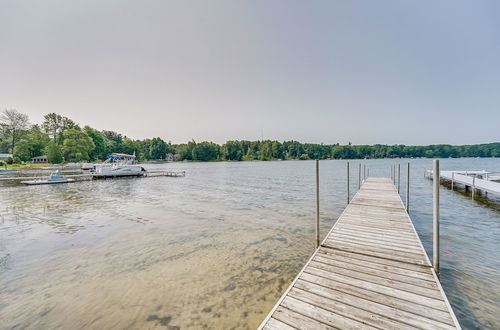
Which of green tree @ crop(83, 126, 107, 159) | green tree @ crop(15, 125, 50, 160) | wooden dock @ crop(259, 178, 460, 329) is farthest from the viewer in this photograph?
green tree @ crop(83, 126, 107, 159)

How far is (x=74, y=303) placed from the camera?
421cm

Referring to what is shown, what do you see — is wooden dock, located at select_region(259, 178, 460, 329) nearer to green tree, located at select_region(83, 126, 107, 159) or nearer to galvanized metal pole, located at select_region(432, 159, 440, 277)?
galvanized metal pole, located at select_region(432, 159, 440, 277)

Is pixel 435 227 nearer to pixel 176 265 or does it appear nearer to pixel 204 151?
pixel 176 265

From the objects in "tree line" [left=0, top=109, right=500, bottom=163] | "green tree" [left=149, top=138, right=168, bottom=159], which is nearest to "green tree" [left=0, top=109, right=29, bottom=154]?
"tree line" [left=0, top=109, right=500, bottom=163]

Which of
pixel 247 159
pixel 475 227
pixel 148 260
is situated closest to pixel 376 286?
pixel 148 260

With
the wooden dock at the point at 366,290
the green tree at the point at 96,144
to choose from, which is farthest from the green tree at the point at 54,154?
the wooden dock at the point at 366,290

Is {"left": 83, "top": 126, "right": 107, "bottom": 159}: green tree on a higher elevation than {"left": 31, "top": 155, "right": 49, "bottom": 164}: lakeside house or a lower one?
higher

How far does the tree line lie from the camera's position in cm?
5075

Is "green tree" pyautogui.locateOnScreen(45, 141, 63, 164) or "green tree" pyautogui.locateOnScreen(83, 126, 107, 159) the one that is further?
"green tree" pyautogui.locateOnScreen(83, 126, 107, 159)

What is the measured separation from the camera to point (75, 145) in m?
53.2

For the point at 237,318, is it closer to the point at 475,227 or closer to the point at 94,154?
the point at 475,227

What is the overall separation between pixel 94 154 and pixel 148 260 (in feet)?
245

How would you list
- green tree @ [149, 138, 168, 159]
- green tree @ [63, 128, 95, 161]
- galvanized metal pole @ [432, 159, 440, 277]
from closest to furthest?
1. galvanized metal pole @ [432, 159, 440, 277]
2. green tree @ [63, 128, 95, 161]
3. green tree @ [149, 138, 168, 159]

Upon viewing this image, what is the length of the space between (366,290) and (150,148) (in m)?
107
